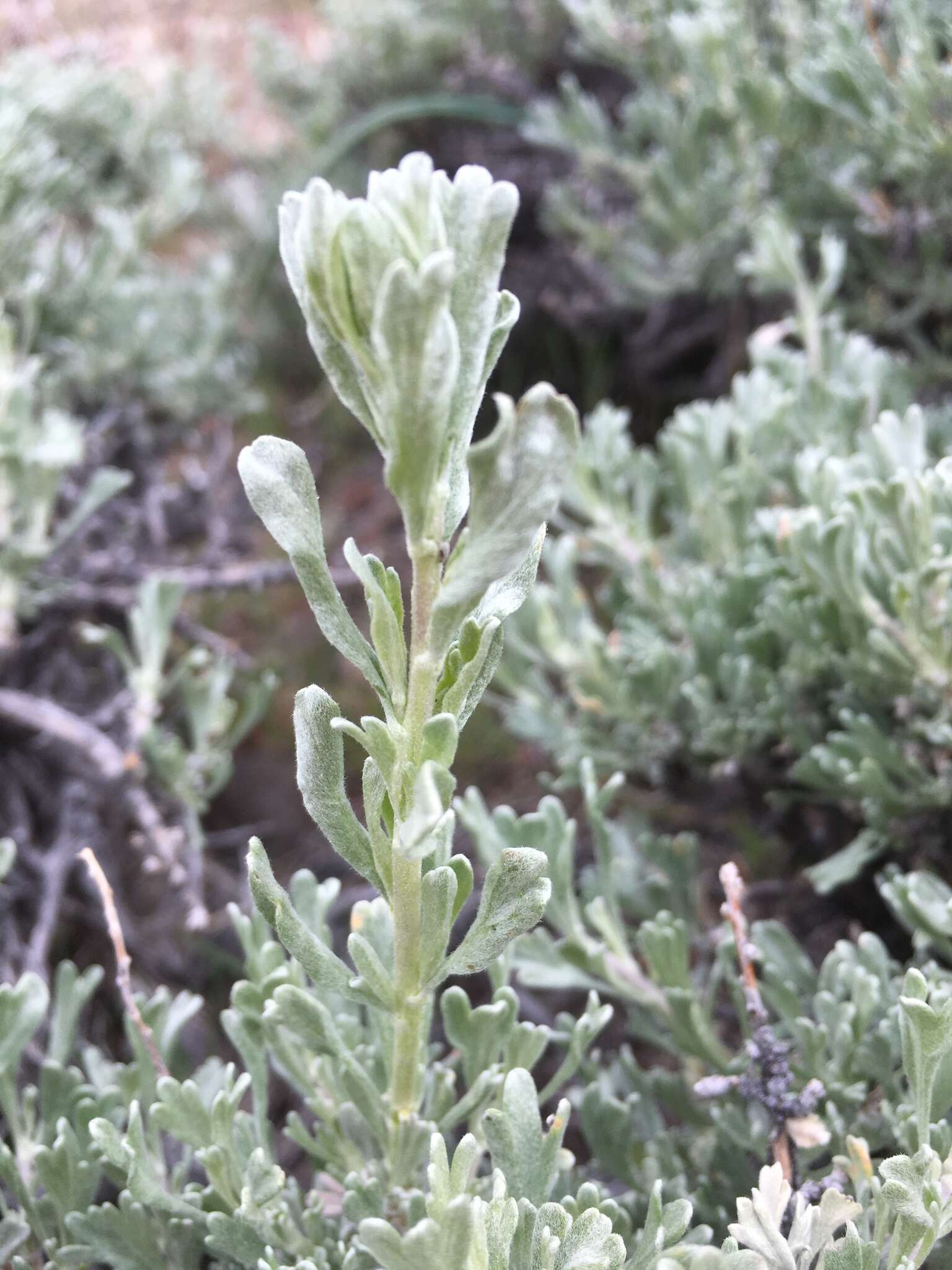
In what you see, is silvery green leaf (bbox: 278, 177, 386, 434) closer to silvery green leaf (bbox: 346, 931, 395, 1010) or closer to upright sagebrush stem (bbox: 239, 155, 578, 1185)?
upright sagebrush stem (bbox: 239, 155, 578, 1185)

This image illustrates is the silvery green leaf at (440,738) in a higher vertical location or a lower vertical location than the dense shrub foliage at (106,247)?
lower

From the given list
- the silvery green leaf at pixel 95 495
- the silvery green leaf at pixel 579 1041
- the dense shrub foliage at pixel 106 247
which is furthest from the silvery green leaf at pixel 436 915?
the dense shrub foliage at pixel 106 247

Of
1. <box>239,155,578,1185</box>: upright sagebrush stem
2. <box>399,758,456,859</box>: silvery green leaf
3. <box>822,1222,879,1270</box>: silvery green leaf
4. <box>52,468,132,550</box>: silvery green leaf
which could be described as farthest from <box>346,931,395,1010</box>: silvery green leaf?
<box>52,468,132,550</box>: silvery green leaf

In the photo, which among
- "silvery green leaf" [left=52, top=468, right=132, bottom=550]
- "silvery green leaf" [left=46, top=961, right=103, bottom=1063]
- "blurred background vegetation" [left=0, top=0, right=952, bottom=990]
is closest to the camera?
"silvery green leaf" [left=46, top=961, right=103, bottom=1063]

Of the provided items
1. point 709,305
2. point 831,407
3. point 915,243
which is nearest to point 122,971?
point 831,407

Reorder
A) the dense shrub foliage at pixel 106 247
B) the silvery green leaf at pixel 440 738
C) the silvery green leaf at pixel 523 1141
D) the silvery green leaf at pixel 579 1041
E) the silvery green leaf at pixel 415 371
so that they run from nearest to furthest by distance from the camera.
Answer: the silvery green leaf at pixel 415 371, the silvery green leaf at pixel 440 738, the silvery green leaf at pixel 523 1141, the silvery green leaf at pixel 579 1041, the dense shrub foliage at pixel 106 247

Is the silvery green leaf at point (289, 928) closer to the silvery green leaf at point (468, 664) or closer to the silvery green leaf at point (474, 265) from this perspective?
the silvery green leaf at point (468, 664)
